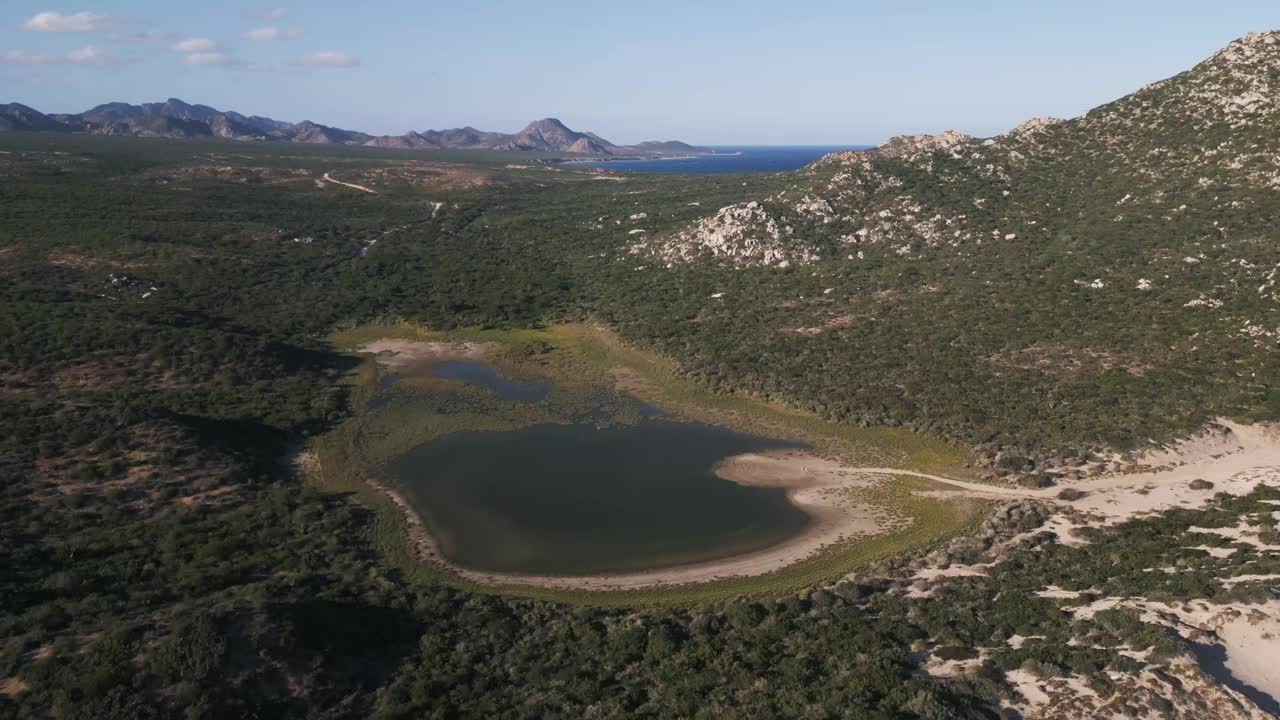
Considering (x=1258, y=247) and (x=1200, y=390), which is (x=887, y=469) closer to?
(x=1200, y=390)

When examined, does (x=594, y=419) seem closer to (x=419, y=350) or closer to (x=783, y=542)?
(x=783, y=542)

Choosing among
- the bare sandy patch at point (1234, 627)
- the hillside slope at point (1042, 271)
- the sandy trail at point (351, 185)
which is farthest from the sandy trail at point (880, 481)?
the sandy trail at point (351, 185)

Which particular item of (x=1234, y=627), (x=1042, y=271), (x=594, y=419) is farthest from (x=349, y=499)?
(x=1042, y=271)

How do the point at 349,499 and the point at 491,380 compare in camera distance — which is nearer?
the point at 349,499

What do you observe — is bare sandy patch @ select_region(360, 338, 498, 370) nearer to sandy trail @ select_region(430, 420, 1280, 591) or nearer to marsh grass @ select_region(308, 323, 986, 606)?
marsh grass @ select_region(308, 323, 986, 606)

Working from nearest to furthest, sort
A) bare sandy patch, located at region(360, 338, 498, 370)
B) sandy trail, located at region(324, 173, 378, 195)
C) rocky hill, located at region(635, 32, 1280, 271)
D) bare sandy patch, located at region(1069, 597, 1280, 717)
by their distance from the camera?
1. bare sandy patch, located at region(1069, 597, 1280, 717)
2. bare sandy patch, located at region(360, 338, 498, 370)
3. rocky hill, located at region(635, 32, 1280, 271)
4. sandy trail, located at region(324, 173, 378, 195)

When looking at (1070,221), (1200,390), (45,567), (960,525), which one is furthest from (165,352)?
(1070,221)

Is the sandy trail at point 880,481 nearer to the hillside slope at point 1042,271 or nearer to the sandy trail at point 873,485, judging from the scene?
the sandy trail at point 873,485

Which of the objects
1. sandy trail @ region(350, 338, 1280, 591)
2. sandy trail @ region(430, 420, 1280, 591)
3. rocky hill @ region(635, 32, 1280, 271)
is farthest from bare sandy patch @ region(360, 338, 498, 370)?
sandy trail @ region(430, 420, 1280, 591)
